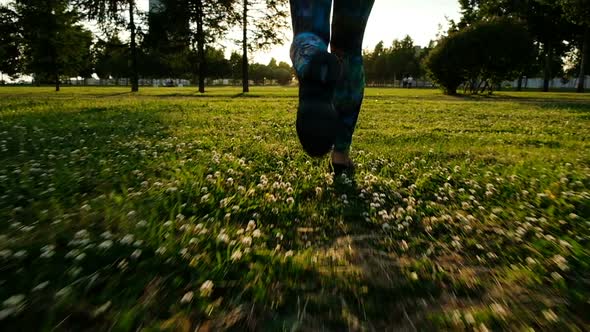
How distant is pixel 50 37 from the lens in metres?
45.4

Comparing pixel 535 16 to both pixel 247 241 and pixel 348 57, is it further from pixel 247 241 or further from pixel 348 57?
pixel 247 241

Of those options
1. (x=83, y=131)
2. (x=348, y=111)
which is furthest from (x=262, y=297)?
(x=83, y=131)

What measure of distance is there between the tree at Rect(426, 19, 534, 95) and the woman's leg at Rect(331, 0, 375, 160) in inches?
1452

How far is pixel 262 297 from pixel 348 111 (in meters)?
2.76

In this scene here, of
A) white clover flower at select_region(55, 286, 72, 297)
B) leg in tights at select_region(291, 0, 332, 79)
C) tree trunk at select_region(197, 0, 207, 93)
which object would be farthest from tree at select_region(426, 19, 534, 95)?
white clover flower at select_region(55, 286, 72, 297)

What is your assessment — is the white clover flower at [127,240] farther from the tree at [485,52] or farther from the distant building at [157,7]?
the distant building at [157,7]

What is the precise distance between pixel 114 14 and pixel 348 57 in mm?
44757

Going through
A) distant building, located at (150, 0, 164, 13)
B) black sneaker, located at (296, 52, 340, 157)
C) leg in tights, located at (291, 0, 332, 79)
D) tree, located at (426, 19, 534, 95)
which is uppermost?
distant building, located at (150, 0, 164, 13)

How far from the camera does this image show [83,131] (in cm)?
788

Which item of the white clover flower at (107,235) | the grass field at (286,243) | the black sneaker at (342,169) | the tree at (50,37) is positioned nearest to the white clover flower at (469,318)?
the grass field at (286,243)

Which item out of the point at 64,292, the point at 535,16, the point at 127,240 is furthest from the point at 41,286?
the point at 535,16

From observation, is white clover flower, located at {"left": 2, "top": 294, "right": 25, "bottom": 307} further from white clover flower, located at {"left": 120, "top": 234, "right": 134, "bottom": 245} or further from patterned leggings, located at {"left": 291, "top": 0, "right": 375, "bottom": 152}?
patterned leggings, located at {"left": 291, "top": 0, "right": 375, "bottom": 152}

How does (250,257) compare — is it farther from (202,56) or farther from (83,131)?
(202,56)

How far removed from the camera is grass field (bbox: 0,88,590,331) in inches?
71.3
